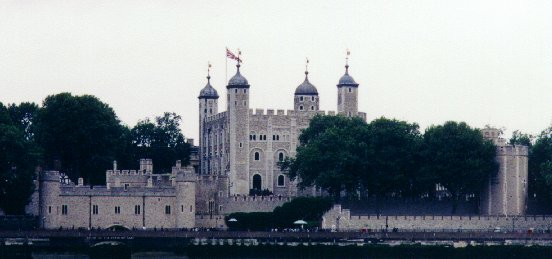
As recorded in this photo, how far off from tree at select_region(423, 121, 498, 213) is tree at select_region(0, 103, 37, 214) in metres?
25.0

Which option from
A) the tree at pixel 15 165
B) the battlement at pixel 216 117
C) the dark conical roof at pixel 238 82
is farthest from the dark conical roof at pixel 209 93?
the tree at pixel 15 165

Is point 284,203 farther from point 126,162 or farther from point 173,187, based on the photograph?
point 126,162

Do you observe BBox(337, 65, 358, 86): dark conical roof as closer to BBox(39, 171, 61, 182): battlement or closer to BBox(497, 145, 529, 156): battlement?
BBox(497, 145, 529, 156): battlement

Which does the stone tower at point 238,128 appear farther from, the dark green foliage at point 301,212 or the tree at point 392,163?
the dark green foliage at point 301,212

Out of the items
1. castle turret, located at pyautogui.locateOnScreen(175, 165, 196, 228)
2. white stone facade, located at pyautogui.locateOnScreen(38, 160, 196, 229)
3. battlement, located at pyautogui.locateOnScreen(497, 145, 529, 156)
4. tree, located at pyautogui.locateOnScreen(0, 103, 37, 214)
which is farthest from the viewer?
battlement, located at pyautogui.locateOnScreen(497, 145, 529, 156)

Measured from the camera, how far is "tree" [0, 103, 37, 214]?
11369 centimetres

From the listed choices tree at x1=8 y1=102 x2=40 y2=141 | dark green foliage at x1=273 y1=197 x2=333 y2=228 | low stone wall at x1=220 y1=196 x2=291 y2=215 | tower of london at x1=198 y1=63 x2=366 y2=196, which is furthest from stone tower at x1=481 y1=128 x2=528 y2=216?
tree at x1=8 y1=102 x2=40 y2=141

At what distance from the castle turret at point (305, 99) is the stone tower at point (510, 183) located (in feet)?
69.2

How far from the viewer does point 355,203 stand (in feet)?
395

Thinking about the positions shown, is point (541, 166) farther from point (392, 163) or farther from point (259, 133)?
point (259, 133)

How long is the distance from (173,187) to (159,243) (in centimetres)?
834

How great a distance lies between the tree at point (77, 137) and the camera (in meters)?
126

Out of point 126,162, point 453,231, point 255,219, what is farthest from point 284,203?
point 126,162

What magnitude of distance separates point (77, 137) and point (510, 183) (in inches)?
1148
